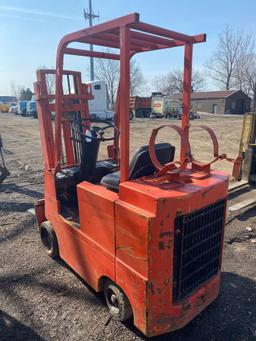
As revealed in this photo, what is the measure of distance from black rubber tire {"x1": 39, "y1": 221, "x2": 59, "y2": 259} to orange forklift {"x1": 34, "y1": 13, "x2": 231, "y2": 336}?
0.39m

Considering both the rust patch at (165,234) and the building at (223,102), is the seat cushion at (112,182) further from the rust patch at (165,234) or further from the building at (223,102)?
the building at (223,102)

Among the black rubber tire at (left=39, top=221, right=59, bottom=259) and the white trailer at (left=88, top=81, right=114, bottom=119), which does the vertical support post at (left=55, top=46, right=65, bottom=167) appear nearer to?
the black rubber tire at (left=39, top=221, right=59, bottom=259)

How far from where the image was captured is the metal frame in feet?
7.17

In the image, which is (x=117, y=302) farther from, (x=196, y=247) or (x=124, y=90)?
(x=124, y=90)

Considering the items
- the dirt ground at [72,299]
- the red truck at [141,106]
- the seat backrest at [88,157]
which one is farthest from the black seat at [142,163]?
the red truck at [141,106]

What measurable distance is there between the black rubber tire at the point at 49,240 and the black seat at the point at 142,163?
131cm

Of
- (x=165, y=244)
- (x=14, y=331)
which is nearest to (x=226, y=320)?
(x=165, y=244)

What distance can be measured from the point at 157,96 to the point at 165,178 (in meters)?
33.3

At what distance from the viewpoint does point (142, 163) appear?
8.50 ft

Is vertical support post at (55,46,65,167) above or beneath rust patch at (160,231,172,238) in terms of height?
above

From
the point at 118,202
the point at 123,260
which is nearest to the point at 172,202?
the point at 118,202

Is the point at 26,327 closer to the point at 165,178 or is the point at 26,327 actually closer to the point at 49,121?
the point at 165,178

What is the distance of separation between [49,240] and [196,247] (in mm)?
Result: 2165

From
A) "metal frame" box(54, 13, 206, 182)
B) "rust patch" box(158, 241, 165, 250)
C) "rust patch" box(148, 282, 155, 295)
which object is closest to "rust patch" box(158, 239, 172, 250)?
"rust patch" box(158, 241, 165, 250)
